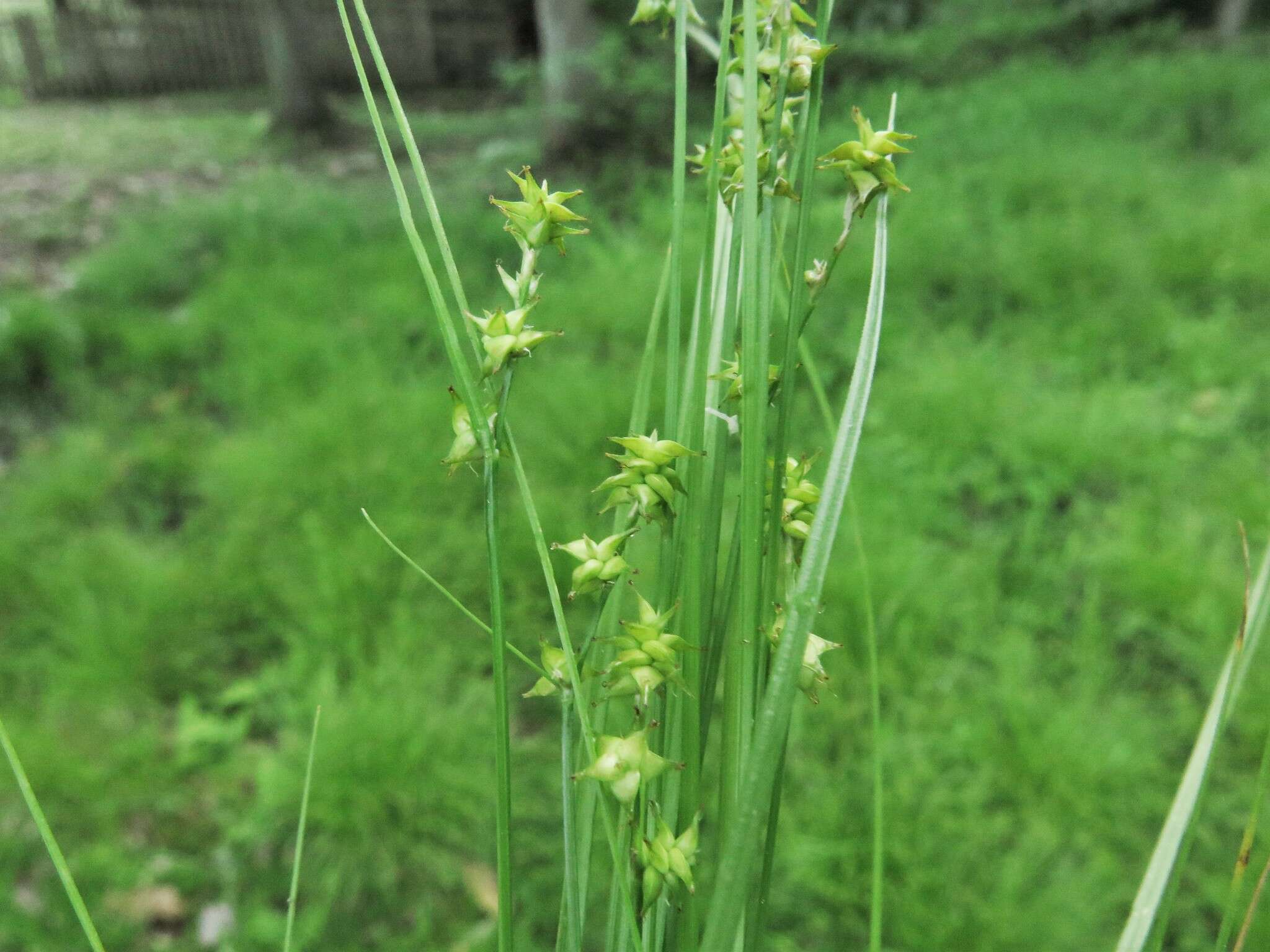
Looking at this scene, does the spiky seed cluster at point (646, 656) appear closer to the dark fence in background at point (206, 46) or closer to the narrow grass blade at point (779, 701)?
the narrow grass blade at point (779, 701)

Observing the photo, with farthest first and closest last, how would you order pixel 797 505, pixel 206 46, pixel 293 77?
pixel 206 46
pixel 293 77
pixel 797 505

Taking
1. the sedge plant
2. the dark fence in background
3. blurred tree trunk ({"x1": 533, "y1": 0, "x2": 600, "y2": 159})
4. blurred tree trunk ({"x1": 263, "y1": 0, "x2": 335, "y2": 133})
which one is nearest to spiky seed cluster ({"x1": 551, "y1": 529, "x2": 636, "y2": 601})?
the sedge plant

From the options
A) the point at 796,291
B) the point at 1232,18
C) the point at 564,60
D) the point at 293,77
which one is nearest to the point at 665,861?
the point at 796,291

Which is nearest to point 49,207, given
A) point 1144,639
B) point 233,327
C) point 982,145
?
point 233,327

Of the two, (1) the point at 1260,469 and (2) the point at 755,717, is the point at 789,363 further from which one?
(1) the point at 1260,469

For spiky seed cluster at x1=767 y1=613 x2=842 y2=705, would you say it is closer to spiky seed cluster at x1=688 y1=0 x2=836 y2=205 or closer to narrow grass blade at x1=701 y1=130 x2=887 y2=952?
narrow grass blade at x1=701 y1=130 x2=887 y2=952

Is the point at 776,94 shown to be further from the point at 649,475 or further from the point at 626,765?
the point at 626,765
